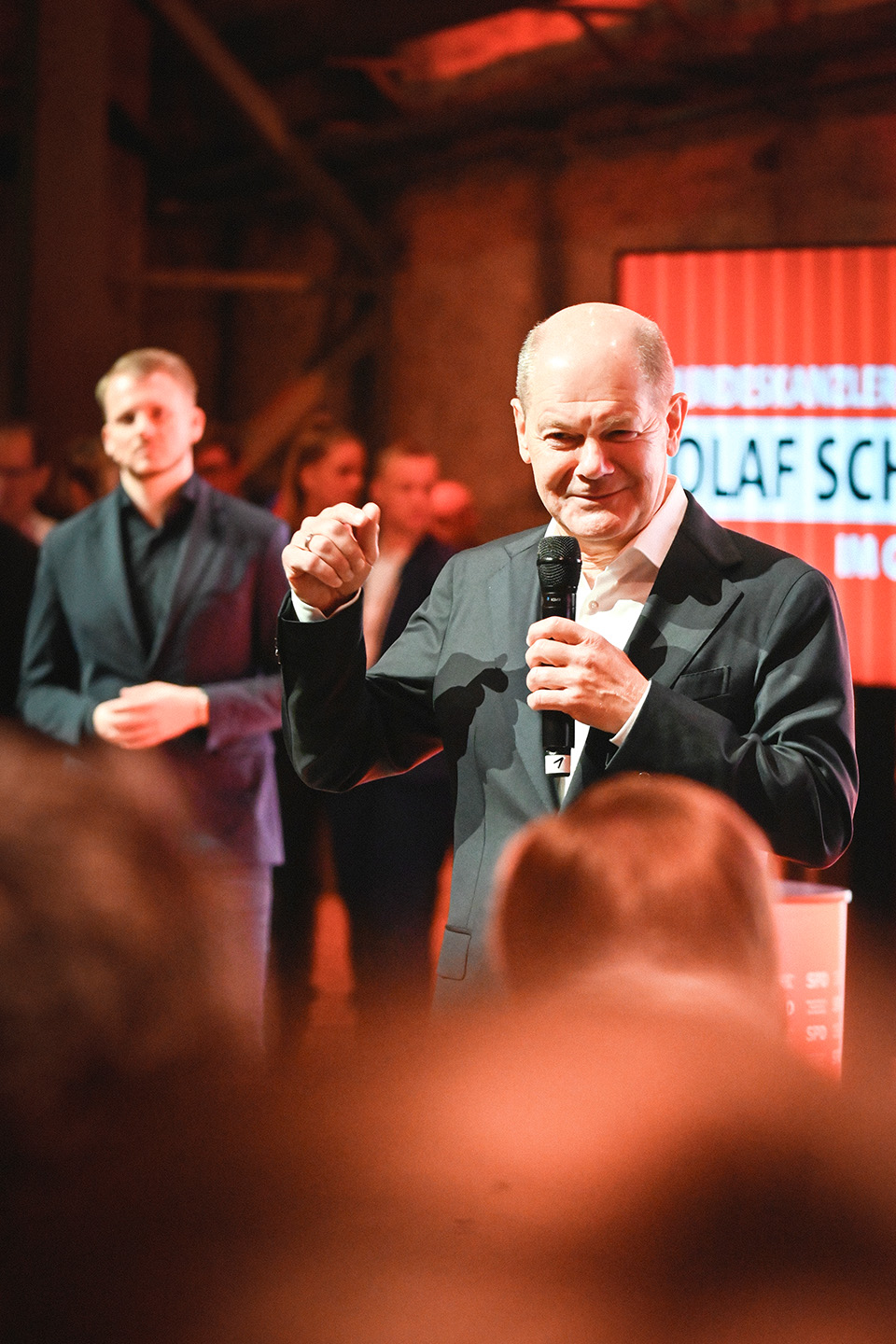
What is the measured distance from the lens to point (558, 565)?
174 centimetres

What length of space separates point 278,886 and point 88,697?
1992 millimetres

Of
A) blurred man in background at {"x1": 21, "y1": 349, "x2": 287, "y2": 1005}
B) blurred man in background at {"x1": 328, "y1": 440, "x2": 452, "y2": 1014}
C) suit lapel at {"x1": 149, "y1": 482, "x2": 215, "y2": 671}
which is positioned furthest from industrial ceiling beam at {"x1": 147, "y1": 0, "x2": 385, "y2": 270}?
suit lapel at {"x1": 149, "y1": 482, "x2": 215, "y2": 671}

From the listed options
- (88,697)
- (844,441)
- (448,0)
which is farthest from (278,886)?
(448,0)

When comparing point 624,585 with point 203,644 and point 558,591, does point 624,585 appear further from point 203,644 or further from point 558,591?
point 203,644

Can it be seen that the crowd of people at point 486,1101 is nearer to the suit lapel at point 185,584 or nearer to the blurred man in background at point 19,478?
the suit lapel at point 185,584

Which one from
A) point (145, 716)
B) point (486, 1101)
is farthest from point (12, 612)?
point (486, 1101)

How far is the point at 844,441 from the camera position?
3.67 meters

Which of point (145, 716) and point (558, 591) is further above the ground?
point (558, 591)

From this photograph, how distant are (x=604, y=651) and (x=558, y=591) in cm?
16

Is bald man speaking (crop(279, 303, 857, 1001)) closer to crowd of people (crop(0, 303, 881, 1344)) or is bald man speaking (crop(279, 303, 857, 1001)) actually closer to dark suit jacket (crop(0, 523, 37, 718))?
crowd of people (crop(0, 303, 881, 1344))

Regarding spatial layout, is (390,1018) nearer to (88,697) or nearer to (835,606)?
(835,606)

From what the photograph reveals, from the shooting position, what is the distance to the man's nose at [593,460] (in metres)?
1.70

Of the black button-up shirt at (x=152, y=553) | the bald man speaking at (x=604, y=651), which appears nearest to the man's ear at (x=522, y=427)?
the bald man speaking at (x=604, y=651)

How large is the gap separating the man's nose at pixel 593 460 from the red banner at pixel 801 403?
2.02 m
